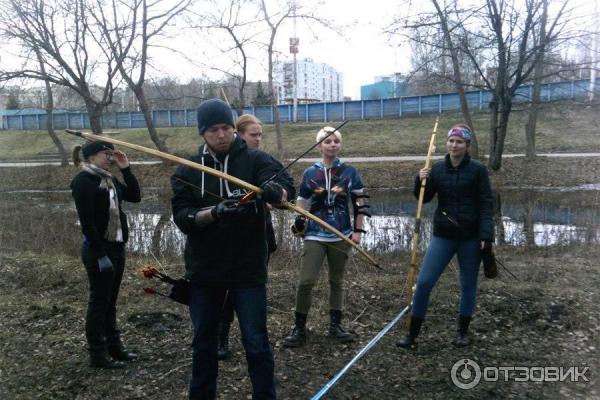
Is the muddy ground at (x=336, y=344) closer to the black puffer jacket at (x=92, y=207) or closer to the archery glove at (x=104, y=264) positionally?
the archery glove at (x=104, y=264)

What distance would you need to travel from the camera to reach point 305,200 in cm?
441

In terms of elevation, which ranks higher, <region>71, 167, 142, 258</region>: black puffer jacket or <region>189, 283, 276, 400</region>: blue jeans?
<region>71, 167, 142, 258</region>: black puffer jacket

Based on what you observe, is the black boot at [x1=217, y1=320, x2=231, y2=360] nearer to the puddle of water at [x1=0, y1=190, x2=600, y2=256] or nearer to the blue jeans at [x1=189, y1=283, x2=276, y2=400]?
the blue jeans at [x1=189, y1=283, x2=276, y2=400]

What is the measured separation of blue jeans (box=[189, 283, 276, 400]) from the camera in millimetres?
2814

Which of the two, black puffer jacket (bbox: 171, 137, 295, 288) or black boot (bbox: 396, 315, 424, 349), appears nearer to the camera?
black puffer jacket (bbox: 171, 137, 295, 288)

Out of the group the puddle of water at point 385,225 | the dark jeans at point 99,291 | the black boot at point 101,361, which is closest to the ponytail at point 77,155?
the dark jeans at point 99,291

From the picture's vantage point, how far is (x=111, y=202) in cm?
381

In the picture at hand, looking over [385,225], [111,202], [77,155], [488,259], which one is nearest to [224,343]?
[111,202]

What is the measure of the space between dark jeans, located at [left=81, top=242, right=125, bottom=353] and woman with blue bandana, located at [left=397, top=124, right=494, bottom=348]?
2.41 m

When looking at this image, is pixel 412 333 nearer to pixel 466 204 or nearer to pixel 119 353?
pixel 466 204

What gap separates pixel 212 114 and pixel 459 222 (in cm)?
230

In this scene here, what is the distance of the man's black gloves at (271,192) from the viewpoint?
268cm

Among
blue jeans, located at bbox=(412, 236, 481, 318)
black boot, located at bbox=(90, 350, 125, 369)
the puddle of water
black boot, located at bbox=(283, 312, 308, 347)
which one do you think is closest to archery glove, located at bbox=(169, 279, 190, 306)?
black boot, located at bbox=(90, 350, 125, 369)

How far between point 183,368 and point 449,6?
32.9 ft
